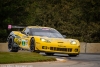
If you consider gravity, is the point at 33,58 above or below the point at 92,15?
below

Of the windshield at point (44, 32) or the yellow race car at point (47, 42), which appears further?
the windshield at point (44, 32)

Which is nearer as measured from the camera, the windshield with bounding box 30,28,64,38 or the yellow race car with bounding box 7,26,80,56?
the yellow race car with bounding box 7,26,80,56

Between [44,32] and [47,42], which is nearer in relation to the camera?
[47,42]

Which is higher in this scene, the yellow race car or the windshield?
the windshield

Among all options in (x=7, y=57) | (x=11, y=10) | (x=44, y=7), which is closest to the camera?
(x=7, y=57)

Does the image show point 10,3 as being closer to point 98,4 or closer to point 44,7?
point 44,7

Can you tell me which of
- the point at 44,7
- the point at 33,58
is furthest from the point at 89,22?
the point at 33,58

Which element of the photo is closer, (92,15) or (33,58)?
(33,58)

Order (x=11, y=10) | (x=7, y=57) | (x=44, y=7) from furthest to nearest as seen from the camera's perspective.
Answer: (x=44, y=7) < (x=11, y=10) < (x=7, y=57)

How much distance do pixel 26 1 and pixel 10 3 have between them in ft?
6.01

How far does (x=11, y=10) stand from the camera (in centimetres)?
3569

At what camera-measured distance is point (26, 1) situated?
37469 mm

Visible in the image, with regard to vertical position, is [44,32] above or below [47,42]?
above

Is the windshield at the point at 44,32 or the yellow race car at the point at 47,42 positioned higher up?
the windshield at the point at 44,32
